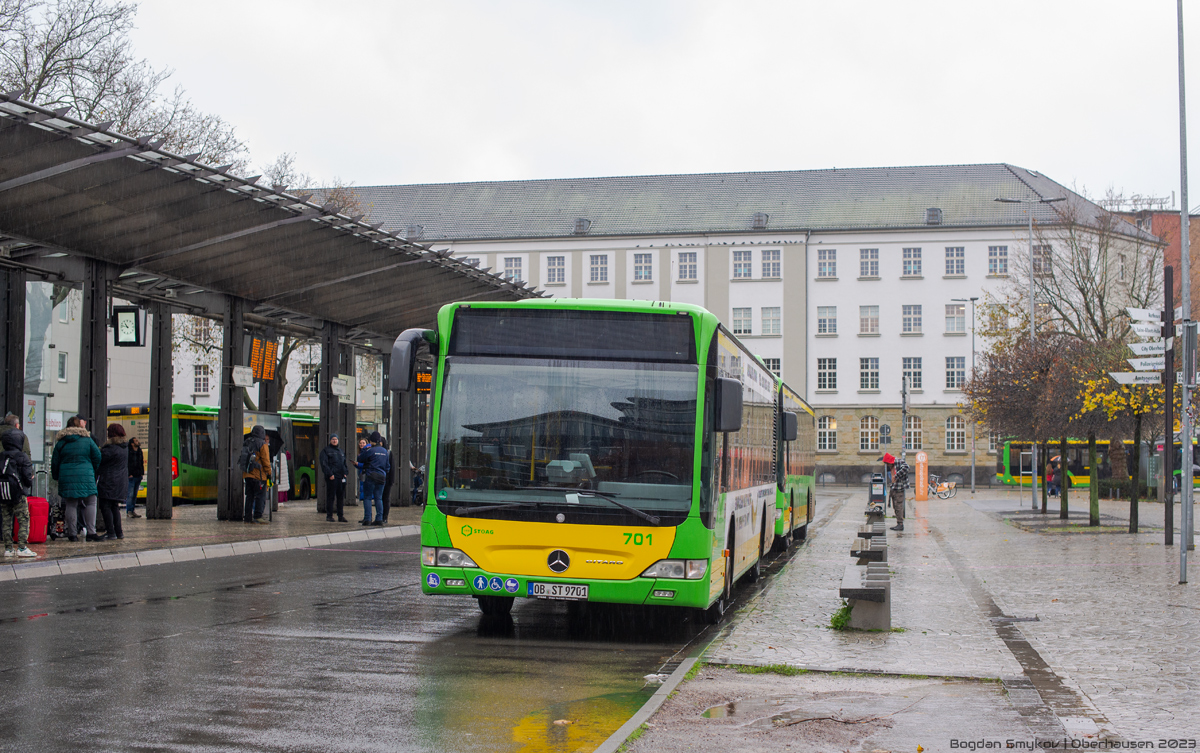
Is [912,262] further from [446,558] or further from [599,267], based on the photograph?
[446,558]

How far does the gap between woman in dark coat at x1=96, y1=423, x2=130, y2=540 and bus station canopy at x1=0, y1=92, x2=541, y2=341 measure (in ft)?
9.25

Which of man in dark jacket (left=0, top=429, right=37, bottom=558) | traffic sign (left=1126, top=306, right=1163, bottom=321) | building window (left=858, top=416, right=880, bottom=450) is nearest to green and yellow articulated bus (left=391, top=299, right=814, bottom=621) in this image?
man in dark jacket (left=0, top=429, right=37, bottom=558)

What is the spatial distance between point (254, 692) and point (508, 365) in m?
3.50

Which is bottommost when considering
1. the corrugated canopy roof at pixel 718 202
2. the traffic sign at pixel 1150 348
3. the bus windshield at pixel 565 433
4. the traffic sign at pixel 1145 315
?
the bus windshield at pixel 565 433

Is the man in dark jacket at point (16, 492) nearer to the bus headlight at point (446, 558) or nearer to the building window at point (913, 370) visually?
the bus headlight at point (446, 558)

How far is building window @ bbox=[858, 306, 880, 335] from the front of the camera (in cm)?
7356

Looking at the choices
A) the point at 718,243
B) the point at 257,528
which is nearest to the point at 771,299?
the point at 718,243

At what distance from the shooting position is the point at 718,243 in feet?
247

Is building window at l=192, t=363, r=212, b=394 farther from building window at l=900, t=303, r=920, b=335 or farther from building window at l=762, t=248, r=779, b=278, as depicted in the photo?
building window at l=900, t=303, r=920, b=335

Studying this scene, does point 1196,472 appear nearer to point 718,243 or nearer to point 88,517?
point 718,243

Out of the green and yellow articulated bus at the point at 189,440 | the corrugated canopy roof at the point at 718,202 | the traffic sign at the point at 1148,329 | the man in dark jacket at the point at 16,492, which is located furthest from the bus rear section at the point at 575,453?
the corrugated canopy roof at the point at 718,202

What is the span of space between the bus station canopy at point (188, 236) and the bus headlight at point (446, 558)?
703 cm

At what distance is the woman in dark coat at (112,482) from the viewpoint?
18.6 metres

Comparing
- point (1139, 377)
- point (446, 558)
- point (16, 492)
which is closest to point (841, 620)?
point (446, 558)
